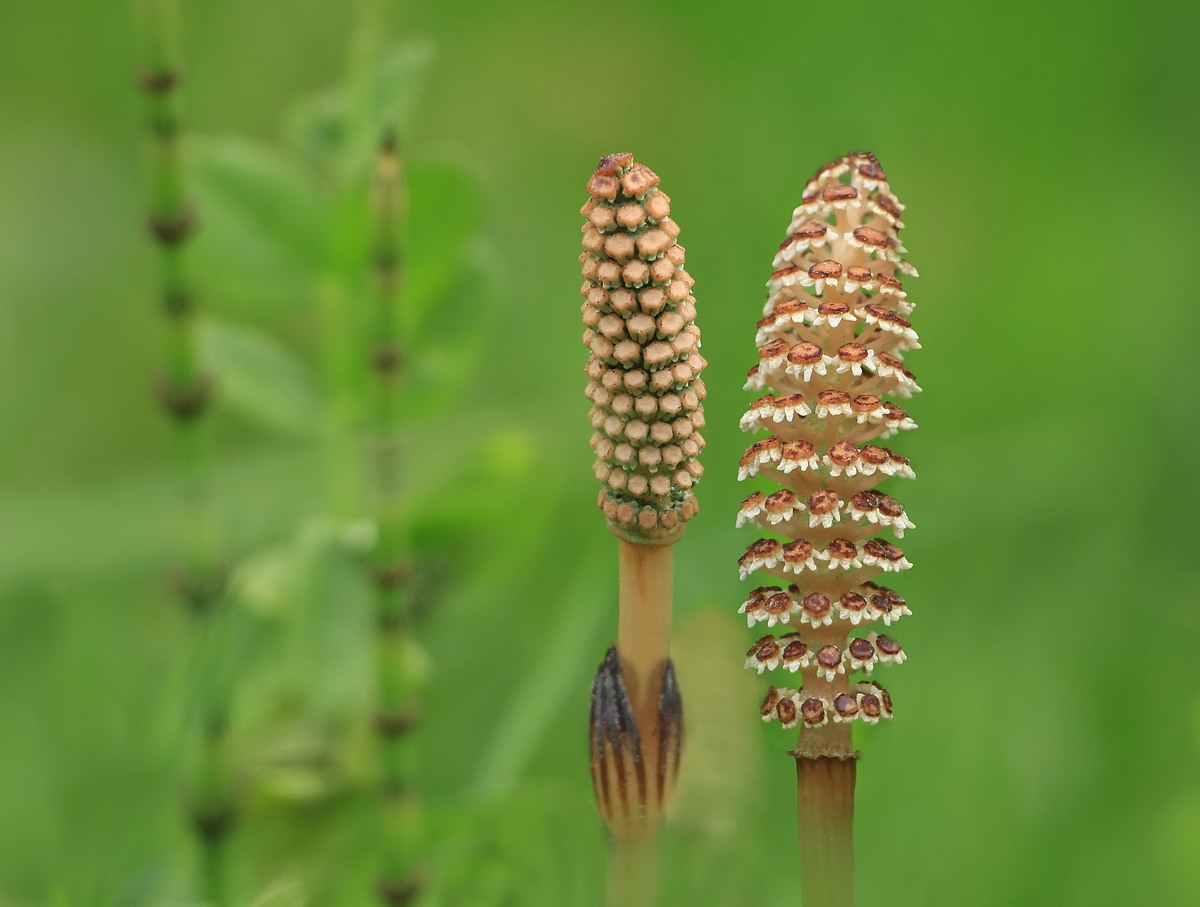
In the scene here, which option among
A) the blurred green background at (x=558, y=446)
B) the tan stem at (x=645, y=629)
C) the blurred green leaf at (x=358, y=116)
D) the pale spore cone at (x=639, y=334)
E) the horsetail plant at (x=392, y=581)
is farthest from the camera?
the blurred green leaf at (x=358, y=116)

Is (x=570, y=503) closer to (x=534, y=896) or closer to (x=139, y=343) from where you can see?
(x=139, y=343)

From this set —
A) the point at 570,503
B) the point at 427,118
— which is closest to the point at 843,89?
the point at 570,503

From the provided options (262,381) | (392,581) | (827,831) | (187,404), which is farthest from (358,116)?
(827,831)

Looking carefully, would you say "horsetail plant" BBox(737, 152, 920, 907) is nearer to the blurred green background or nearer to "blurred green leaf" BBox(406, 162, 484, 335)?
the blurred green background

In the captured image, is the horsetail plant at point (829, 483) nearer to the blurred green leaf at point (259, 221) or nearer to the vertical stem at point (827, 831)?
the vertical stem at point (827, 831)

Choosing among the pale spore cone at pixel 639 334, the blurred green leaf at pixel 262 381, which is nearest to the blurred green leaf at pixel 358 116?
the blurred green leaf at pixel 262 381

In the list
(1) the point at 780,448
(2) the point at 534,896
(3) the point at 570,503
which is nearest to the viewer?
(1) the point at 780,448

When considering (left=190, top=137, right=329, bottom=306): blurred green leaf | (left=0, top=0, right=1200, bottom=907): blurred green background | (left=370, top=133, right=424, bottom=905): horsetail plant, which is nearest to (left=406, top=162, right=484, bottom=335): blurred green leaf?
(left=0, top=0, right=1200, bottom=907): blurred green background
